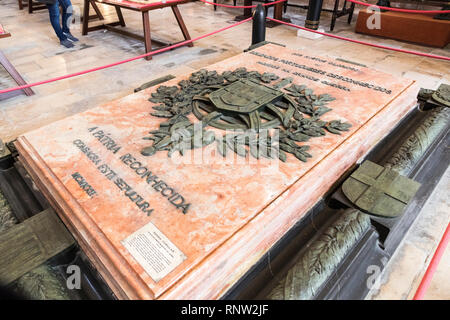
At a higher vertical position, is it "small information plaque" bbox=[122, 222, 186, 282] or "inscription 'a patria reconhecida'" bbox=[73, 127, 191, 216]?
"inscription 'a patria reconhecida'" bbox=[73, 127, 191, 216]

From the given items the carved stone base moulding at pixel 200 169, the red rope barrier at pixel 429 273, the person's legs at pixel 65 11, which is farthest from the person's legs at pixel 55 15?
the red rope barrier at pixel 429 273

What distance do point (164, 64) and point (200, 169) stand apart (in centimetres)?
307

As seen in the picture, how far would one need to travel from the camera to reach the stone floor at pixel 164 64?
178 centimetres

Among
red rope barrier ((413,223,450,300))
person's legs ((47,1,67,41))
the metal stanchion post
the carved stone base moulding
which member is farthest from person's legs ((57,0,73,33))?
red rope barrier ((413,223,450,300))

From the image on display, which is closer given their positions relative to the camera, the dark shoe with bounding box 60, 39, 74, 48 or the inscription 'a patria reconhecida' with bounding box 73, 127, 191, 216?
the inscription 'a patria reconhecida' with bounding box 73, 127, 191, 216

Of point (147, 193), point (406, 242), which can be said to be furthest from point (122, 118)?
point (406, 242)

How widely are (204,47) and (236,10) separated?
2.90 metres

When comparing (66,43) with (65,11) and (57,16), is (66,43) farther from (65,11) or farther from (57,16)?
(65,11)

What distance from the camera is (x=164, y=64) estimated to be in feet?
14.3

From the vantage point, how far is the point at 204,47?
4.97 meters

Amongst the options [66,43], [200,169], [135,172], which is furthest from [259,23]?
[66,43]

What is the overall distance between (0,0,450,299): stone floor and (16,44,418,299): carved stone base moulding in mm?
614

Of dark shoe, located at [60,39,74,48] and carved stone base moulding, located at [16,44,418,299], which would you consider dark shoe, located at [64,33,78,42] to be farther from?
carved stone base moulding, located at [16,44,418,299]

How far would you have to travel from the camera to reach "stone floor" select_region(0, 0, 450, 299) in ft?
5.85
